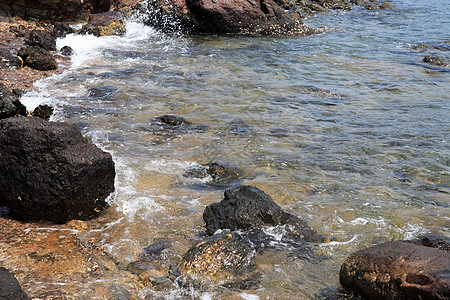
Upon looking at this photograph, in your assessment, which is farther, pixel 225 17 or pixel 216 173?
pixel 225 17

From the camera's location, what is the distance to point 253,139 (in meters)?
7.99

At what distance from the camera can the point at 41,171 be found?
4.87m

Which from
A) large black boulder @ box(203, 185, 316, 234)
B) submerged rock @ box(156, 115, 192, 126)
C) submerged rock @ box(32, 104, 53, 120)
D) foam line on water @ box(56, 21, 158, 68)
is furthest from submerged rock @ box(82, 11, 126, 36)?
large black boulder @ box(203, 185, 316, 234)

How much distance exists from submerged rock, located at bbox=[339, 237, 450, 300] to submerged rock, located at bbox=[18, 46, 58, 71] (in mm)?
9492

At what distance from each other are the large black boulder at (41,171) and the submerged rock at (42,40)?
798 centimetres

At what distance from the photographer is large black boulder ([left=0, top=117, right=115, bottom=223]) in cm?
487

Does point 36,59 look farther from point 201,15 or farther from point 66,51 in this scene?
point 201,15

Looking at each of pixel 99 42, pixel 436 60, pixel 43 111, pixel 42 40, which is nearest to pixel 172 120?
pixel 43 111

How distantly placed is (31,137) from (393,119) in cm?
703

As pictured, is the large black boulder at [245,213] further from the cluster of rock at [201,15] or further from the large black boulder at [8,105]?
the cluster of rock at [201,15]

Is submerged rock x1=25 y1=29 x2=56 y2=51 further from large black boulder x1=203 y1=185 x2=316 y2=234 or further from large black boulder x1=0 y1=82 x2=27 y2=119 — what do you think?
large black boulder x1=203 y1=185 x2=316 y2=234

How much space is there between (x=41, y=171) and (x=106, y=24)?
40.0 feet

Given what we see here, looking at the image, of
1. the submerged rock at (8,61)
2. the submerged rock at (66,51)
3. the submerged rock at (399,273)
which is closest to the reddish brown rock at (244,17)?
the submerged rock at (66,51)

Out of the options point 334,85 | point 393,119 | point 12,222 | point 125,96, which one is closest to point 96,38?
point 125,96
